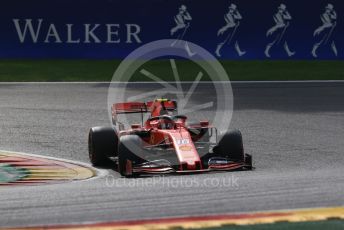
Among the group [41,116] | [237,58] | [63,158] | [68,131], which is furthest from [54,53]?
[63,158]

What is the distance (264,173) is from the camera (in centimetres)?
970

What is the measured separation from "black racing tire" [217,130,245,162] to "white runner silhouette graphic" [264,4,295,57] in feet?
42.5

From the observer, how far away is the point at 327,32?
75.9 feet

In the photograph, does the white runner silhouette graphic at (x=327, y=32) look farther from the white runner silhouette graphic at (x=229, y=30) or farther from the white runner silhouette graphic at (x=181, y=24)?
the white runner silhouette graphic at (x=181, y=24)

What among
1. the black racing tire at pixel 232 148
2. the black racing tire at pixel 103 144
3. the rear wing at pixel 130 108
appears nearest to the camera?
the black racing tire at pixel 232 148

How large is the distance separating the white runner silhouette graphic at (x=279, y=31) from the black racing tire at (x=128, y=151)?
44.6ft

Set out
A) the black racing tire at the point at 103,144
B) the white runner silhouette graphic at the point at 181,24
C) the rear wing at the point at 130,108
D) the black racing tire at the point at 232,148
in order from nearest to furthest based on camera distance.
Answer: the black racing tire at the point at 232,148 < the black racing tire at the point at 103,144 < the rear wing at the point at 130,108 < the white runner silhouette graphic at the point at 181,24

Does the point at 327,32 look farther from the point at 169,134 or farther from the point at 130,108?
the point at 169,134

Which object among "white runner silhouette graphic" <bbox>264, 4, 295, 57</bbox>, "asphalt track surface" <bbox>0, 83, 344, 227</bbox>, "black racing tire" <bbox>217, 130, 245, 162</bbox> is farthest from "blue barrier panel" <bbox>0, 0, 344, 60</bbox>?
"black racing tire" <bbox>217, 130, 245, 162</bbox>

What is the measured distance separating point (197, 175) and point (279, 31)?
14.0 m

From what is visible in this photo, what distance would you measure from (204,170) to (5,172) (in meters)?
2.24

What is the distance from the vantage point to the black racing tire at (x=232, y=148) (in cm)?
Answer: 1036

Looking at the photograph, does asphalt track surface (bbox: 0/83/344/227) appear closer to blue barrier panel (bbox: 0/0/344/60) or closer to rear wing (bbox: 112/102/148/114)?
rear wing (bbox: 112/102/148/114)

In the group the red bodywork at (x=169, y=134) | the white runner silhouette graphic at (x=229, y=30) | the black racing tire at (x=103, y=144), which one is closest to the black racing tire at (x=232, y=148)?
the red bodywork at (x=169, y=134)
